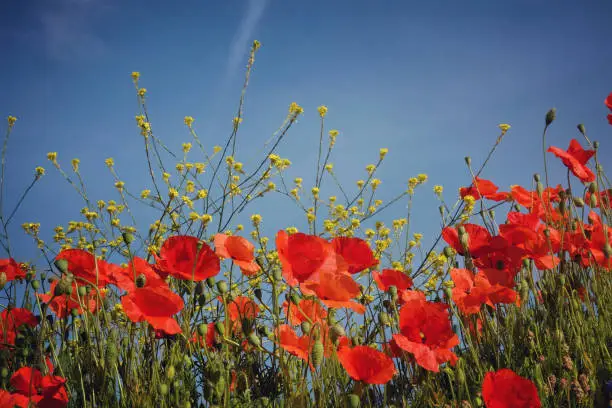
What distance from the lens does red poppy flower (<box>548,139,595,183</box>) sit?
8.76 ft

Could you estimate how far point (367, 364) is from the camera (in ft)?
5.42

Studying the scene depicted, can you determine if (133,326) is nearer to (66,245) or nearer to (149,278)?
(149,278)

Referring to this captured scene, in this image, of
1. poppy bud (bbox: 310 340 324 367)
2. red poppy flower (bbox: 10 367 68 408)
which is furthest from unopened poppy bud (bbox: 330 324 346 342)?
red poppy flower (bbox: 10 367 68 408)

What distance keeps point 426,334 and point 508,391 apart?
0.99ft

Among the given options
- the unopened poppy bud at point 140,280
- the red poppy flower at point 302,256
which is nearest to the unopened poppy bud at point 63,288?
the unopened poppy bud at point 140,280

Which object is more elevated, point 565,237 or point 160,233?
point 160,233

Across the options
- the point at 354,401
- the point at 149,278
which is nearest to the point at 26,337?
the point at 149,278

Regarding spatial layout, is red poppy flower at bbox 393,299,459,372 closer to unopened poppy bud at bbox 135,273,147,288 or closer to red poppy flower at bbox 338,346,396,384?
red poppy flower at bbox 338,346,396,384

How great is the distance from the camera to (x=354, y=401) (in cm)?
156

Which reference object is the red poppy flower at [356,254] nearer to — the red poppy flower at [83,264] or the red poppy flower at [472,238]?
the red poppy flower at [472,238]

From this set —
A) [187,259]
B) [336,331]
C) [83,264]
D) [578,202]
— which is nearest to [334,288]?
[336,331]

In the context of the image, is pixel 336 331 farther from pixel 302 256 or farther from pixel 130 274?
pixel 130 274

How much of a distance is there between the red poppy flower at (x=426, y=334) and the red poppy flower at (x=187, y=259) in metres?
0.66

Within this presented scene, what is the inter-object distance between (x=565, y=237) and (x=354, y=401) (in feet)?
5.38
